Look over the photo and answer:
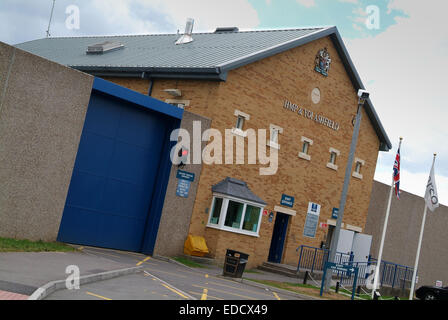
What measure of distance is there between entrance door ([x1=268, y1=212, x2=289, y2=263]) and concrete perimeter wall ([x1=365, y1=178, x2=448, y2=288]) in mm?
7158

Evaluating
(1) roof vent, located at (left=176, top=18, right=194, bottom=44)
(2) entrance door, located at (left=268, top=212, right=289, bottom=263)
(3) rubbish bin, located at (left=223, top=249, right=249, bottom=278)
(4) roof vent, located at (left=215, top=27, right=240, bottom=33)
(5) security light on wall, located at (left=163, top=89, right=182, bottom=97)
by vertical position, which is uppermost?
(4) roof vent, located at (left=215, top=27, right=240, bottom=33)

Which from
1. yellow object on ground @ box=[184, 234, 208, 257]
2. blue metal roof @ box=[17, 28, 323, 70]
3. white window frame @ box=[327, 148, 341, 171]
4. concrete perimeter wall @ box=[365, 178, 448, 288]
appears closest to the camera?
yellow object on ground @ box=[184, 234, 208, 257]

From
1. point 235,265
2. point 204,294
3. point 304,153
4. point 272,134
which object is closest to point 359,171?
point 304,153

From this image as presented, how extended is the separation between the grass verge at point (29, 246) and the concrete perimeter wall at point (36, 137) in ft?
1.24

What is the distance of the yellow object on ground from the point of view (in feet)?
71.6

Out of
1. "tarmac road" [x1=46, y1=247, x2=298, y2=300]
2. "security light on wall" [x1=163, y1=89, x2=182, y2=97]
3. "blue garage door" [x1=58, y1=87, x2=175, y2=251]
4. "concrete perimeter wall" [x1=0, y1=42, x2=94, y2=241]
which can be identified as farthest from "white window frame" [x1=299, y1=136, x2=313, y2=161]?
"concrete perimeter wall" [x1=0, y1=42, x2=94, y2=241]

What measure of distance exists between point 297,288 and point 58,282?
1109cm

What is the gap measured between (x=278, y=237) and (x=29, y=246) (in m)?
14.8

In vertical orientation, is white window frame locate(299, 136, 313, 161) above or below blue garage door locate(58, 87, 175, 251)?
above

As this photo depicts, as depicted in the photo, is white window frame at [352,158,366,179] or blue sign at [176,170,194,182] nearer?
blue sign at [176,170,194,182]

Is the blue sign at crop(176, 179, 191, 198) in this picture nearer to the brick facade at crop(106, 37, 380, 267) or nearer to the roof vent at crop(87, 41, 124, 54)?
the brick facade at crop(106, 37, 380, 267)
